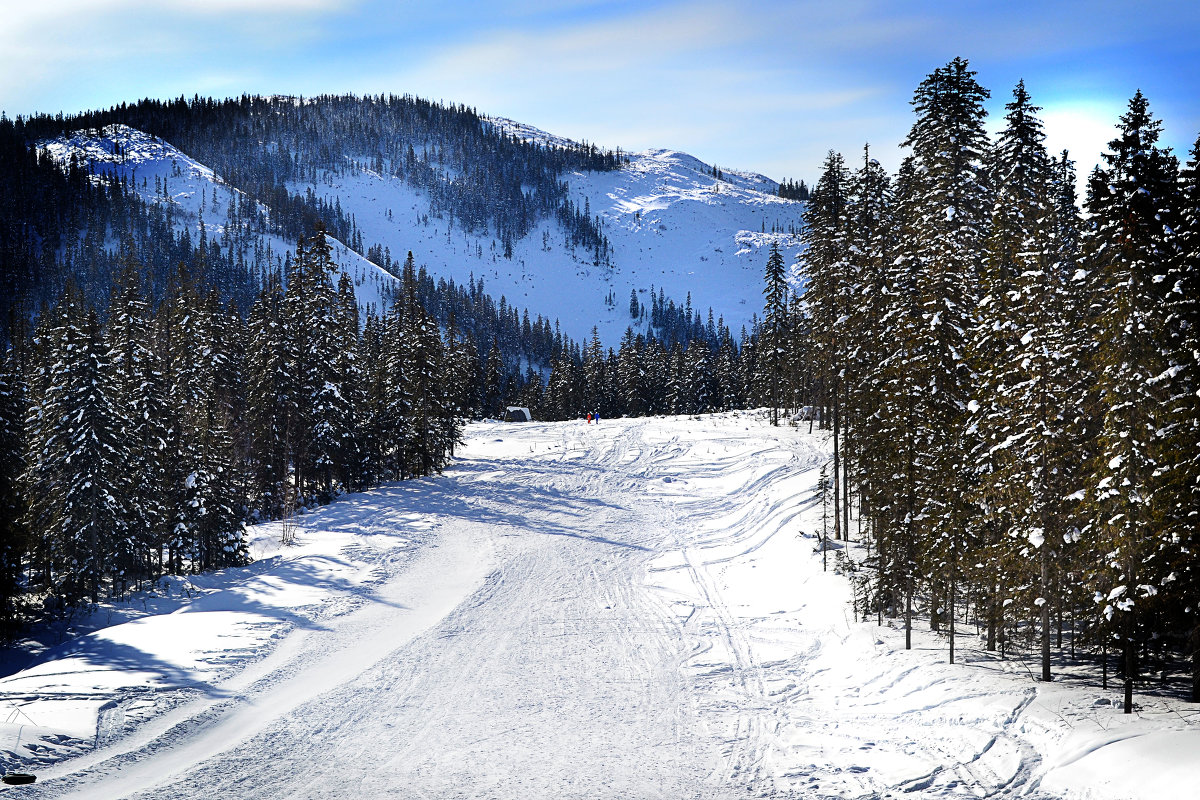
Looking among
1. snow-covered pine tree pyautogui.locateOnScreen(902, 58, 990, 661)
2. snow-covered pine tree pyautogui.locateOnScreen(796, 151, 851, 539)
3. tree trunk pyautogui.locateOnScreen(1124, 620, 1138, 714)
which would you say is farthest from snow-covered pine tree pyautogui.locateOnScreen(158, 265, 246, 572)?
tree trunk pyautogui.locateOnScreen(1124, 620, 1138, 714)

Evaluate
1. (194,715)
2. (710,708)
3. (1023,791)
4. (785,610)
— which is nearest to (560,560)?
(785,610)

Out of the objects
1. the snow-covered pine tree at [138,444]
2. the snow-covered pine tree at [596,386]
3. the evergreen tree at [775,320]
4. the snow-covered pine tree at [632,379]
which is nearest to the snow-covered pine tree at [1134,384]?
the snow-covered pine tree at [138,444]

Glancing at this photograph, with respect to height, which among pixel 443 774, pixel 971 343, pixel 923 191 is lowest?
pixel 443 774

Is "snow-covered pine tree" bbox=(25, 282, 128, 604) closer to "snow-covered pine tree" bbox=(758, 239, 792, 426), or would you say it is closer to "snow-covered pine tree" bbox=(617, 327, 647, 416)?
"snow-covered pine tree" bbox=(758, 239, 792, 426)

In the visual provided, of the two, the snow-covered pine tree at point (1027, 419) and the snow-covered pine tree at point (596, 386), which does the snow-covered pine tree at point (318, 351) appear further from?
the snow-covered pine tree at point (596, 386)

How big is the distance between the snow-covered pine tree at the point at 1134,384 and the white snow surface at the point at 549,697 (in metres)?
2.14

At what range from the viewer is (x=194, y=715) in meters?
13.0

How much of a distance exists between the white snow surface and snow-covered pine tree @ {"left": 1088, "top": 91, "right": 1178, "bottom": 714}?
2.14m

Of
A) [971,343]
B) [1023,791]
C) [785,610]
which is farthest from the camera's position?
[785,610]

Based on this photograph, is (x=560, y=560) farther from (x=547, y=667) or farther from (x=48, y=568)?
(x=48, y=568)

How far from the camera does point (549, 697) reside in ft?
49.4

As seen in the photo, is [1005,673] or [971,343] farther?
[971,343]

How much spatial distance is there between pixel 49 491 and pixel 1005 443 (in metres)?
37.5

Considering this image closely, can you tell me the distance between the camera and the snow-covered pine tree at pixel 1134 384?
12141 millimetres
